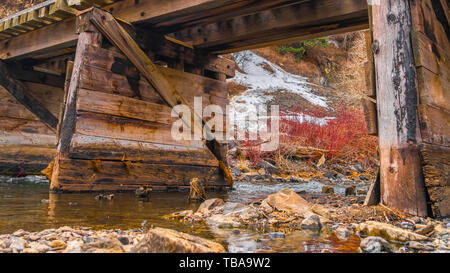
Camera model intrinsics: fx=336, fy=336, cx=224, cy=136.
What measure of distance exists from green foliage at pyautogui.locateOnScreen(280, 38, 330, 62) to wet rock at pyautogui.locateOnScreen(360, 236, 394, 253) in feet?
75.2

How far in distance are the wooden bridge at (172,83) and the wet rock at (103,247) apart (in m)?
2.12

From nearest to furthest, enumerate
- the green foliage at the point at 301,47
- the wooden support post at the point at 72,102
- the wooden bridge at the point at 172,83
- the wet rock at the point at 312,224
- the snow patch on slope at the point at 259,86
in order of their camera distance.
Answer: the wet rock at the point at 312,224
the wooden bridge at the point at 172,83
the wooden support post at the point at 72,102
the snow patch on slope at the point at 259,86
the green foliage at the point at 301,47

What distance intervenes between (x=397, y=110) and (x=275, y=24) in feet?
10.1

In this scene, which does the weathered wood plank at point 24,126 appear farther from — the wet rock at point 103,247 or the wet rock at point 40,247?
the wet rock at point 103,247

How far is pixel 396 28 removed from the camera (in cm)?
278

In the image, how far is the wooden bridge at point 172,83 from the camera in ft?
8.78

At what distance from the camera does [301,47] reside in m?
24.2

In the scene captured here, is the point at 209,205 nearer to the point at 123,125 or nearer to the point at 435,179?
the point at 435,179

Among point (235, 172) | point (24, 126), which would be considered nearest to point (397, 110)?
point (235, 172)

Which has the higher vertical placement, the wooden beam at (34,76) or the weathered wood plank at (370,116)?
the wooden beam at (34,76)

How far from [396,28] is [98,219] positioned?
2.88 metres

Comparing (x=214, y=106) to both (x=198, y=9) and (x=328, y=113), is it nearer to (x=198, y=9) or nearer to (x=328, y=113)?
(x=198, y=9)

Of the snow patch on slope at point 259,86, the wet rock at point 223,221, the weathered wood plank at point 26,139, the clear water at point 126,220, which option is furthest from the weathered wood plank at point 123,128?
the snow patch on slope at point 259,86
